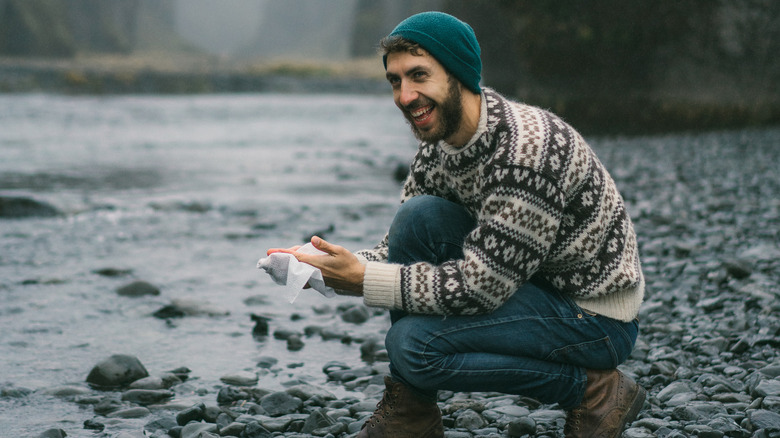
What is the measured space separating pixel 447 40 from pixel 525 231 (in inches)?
26.0

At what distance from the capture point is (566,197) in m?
2.39

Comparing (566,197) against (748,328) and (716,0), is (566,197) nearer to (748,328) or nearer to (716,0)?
(748,328)

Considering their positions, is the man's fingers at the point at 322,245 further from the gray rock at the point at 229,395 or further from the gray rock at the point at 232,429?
the gray rock at the point at 229,395

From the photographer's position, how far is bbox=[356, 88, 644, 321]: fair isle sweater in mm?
2303

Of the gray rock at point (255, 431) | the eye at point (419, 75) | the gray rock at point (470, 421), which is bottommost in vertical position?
the gray rock at point (255, 431)

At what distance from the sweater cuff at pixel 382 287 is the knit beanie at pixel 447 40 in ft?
2.22

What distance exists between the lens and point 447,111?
2473 millimetres

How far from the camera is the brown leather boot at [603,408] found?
2.63 meters

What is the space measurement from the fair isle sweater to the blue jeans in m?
0.07

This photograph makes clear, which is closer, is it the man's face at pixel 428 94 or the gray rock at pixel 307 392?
the man's face at pixel 428 94

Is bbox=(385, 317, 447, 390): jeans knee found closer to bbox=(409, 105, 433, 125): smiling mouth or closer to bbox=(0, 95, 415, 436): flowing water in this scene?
bbox=(409, 105, 433, 125): smiling mouth

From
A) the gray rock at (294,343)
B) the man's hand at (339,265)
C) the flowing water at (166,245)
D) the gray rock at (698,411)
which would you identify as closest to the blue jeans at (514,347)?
the man's hand at (339,265)

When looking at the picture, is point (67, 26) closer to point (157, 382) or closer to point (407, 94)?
point (157, 382)

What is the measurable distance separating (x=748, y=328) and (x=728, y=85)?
572 inches
